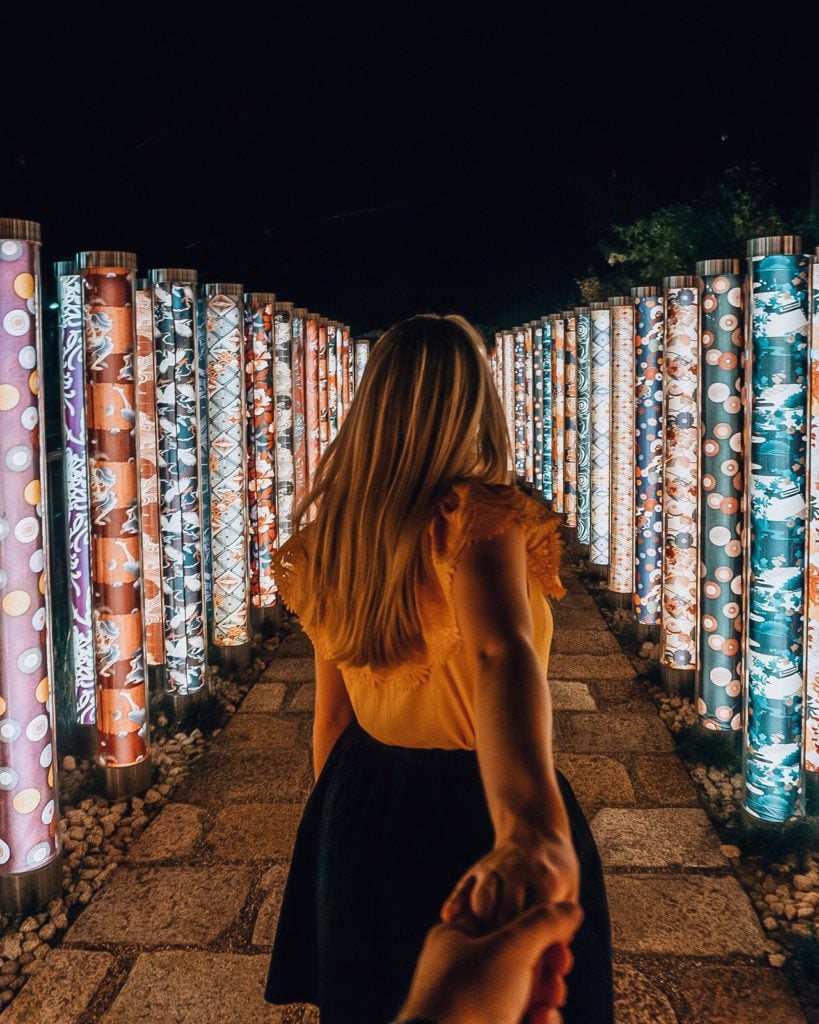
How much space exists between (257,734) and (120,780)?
1.01 metres

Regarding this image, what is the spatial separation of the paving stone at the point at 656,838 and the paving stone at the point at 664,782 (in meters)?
0.08

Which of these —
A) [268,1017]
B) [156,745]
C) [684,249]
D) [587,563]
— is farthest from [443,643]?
[684,249]

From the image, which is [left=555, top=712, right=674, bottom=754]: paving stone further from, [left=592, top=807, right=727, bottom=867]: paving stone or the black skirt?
the black skirt

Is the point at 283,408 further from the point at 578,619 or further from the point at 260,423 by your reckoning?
the point at 578,619

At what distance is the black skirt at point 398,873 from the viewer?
4.60 ft

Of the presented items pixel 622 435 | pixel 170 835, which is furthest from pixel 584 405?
pixel 170 835

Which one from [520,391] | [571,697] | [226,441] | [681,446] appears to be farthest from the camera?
[520,391]

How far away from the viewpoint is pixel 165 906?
3365 mm

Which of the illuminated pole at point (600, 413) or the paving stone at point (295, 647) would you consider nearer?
the paving stone at point (295, 647)

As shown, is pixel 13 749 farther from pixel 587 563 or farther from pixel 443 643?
pixel 587 563

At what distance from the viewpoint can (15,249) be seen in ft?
10.1

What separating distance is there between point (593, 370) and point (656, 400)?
6.77ft

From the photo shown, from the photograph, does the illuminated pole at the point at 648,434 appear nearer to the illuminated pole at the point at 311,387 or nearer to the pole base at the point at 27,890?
the illuminated pole at the point at 311,387

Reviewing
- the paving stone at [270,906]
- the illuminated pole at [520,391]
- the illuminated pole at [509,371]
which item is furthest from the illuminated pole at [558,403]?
the paving stone at [270,906]
